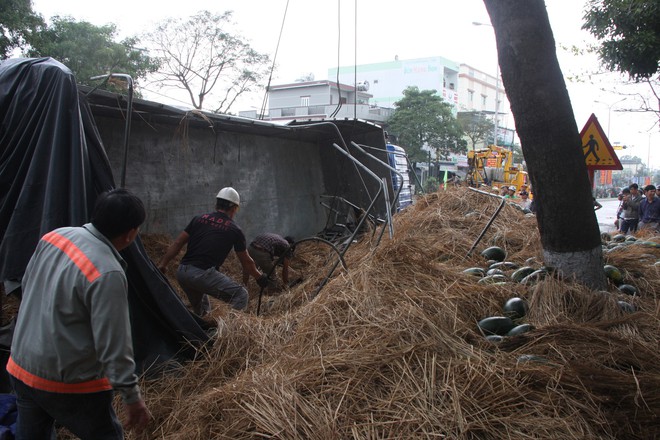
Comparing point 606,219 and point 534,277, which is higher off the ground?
point 534,277

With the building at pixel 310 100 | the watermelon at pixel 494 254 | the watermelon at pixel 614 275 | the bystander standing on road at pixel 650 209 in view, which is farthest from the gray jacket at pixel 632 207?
the building at pixel 310 100

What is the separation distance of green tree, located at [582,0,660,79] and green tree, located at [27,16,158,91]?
13.0 m

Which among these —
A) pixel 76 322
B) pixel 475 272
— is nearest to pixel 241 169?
pixel 475 272

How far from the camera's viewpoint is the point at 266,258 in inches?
244

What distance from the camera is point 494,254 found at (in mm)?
5062

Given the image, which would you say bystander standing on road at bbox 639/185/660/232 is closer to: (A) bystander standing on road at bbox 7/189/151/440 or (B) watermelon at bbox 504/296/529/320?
(B) watermelon at bbox 504/296/529/320

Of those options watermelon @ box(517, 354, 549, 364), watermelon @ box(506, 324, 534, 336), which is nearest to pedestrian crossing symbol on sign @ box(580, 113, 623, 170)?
watermelon @ box(506, 324, 534, 336)

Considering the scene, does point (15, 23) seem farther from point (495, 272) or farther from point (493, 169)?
point (493, 169)

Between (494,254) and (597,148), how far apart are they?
88.9 inches

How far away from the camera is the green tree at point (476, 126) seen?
132ft

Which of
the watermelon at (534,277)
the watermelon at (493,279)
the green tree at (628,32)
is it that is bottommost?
the watermelon at (493,279)

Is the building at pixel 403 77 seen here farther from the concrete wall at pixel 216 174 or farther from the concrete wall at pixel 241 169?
the concrete wall at pixel 216 174

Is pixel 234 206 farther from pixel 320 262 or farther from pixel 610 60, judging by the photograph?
pixel 610 60

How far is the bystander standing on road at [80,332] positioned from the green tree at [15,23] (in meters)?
14.3
